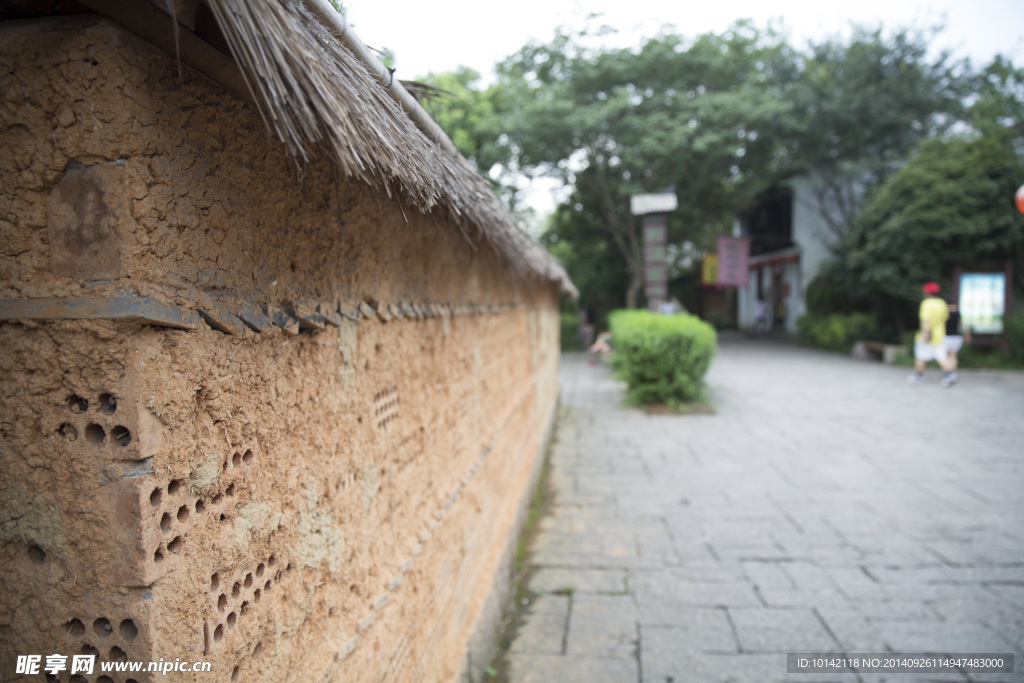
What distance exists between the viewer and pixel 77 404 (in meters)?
0.89

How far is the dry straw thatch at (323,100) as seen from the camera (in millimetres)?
771

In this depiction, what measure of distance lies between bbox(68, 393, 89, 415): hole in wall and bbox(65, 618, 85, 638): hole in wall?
0.35 m

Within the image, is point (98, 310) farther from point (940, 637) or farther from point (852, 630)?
point (940, 637)

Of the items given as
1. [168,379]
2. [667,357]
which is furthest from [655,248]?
[168,379]

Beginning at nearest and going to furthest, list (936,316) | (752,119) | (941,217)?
(936,316) → (941,217) → (752,119)

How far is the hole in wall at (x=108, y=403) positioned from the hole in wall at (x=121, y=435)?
0.09 ft

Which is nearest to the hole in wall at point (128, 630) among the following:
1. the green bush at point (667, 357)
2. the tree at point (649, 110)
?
the green bush at point (667, 357)

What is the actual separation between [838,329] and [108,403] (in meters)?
18.7

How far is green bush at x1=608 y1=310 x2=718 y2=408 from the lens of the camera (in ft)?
28.0

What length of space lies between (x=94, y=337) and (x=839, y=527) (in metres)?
5.03

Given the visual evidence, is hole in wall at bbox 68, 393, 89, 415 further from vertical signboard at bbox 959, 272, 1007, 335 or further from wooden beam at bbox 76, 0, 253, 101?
vertical signboard at bbox 959, 272, 1007, 335

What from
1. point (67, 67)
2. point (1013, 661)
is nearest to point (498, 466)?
point (1013, 661)

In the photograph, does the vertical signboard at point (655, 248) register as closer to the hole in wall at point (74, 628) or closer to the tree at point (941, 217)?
the tree at point (941, 217)

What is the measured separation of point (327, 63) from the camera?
0.96 m
